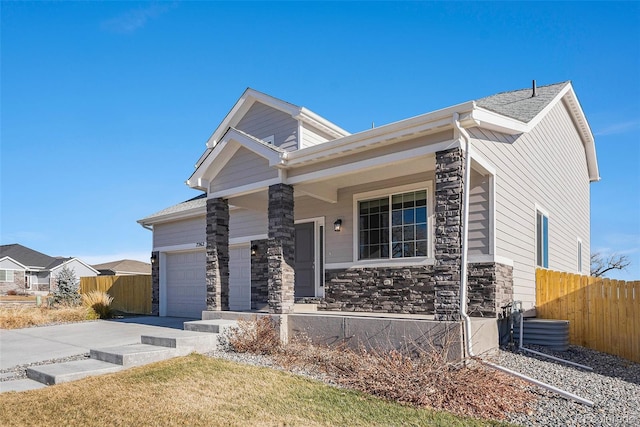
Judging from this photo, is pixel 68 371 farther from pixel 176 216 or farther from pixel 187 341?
pixel 176 216

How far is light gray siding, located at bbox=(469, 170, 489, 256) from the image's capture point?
28.5 ft

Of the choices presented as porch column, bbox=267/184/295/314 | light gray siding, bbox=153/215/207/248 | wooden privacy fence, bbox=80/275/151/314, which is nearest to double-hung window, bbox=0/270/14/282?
wooden privacy fence, bbox=80/275/151/314

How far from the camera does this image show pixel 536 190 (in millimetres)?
11406

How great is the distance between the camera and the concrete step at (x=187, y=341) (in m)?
8.22

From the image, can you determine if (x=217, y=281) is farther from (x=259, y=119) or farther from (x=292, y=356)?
(x=259, y=119)

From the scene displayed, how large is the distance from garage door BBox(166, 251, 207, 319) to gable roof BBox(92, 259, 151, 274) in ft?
111

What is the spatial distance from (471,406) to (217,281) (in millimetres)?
7035

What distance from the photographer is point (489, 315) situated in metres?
8.44

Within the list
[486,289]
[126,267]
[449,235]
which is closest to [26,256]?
[126,267]

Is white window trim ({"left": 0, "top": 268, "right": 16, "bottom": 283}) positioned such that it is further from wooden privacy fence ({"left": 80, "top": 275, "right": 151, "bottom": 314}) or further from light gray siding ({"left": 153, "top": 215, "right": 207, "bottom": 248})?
light gray siding ({"left": 153, "top": 215, "right": 207, "bottom": 248})

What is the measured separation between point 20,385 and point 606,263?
1257 inches

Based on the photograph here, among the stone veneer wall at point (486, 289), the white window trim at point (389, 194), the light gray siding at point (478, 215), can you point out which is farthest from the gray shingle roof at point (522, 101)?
the stone veneer wall at point (486, 289)

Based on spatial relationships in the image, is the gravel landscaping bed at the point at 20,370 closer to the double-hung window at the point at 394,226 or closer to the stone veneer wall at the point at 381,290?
the stone veneer wall at the point at 381,290

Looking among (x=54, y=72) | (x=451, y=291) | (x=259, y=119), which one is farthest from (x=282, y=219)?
(x=54, y=72)
